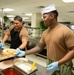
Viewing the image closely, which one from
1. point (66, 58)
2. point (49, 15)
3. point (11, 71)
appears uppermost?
point (49, 15)

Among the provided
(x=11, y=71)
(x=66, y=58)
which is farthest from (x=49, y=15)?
(x=11, y=71)

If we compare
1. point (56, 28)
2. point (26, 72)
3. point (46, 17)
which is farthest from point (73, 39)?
point (26, 72)

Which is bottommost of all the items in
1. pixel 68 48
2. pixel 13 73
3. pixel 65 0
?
pixel 13 73

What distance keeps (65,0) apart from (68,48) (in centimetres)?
408

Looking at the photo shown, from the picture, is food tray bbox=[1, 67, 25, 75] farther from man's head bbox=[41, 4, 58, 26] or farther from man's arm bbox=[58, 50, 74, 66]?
man's head bbox=[41, 4, 58, 26]

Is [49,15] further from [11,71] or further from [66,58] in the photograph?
[11,71]

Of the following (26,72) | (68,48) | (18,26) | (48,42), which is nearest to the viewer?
(26,72)

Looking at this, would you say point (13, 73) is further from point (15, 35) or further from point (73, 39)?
point (15, 35)

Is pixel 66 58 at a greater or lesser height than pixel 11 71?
greater

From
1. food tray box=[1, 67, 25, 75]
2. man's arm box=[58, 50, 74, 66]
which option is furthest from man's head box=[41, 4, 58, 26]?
food tray box=[1, 67, 25, 75]

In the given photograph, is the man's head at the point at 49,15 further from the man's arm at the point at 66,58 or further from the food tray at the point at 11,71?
the food tray at the point at 11,71

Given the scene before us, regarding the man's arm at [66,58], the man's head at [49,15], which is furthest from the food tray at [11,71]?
the man's head at [49,15]

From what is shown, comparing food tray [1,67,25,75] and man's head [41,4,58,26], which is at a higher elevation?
man's head [41,4,58,26]

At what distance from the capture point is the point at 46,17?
1712 mm
